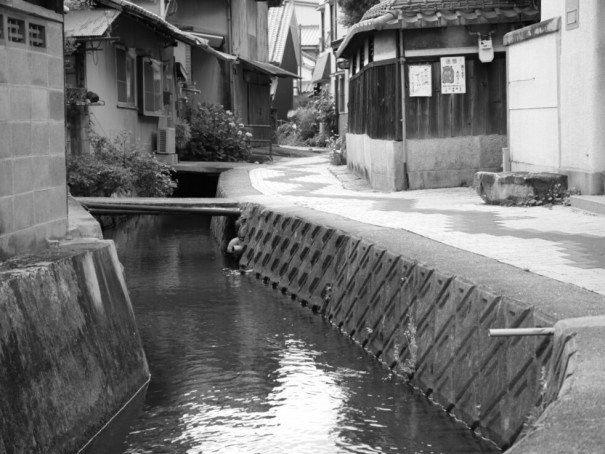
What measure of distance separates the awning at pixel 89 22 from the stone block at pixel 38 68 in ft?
34.6

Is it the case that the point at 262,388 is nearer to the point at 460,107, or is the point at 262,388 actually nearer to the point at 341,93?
the point at 460,107

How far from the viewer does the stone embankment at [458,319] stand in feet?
19.2

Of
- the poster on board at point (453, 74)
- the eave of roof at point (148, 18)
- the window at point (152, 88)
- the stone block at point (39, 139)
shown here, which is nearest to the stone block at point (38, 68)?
the stone block at point (39, 139)

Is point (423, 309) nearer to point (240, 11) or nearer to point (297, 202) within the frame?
point (297, 202)

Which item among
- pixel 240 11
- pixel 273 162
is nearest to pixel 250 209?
pixel 273 162

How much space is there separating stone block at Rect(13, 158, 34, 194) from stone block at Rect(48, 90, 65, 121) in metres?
0.72

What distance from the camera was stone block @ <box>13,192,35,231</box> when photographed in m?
7.76

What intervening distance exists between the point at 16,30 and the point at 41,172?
1179 mm

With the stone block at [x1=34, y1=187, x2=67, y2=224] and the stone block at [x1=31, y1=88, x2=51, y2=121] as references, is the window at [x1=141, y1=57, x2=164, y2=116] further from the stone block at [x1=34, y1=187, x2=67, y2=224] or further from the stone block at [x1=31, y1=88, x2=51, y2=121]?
the stone block at [x1=31, y1=88, x2=51, y2=121]

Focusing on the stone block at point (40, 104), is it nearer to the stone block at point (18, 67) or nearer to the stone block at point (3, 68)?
the stone block at point (18, 67)

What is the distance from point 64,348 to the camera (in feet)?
23.7

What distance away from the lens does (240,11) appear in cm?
3553

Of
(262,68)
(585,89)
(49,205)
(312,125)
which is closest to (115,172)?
(585,89)

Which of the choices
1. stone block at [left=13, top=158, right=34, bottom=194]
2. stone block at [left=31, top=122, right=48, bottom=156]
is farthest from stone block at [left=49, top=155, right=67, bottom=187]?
stone block at [left=13, top=158, right=34, bottom=194]
